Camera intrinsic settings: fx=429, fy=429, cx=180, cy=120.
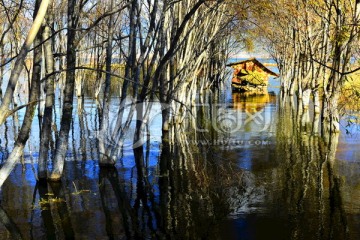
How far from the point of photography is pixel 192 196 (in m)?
9.23

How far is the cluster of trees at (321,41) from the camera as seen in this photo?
1555cm

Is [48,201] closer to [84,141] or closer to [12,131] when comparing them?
[84,141]

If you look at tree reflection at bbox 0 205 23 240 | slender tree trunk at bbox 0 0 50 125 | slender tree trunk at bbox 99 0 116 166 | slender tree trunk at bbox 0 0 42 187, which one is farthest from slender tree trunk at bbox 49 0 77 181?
slender tree trunk at bbox 0 0 50 125

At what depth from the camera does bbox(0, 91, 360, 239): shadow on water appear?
23.7 feet

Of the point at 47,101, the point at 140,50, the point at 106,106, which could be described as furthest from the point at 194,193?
the point at 140,50

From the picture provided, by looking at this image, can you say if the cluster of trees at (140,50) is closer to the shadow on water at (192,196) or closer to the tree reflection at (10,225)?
the shadow on water at (192,196)

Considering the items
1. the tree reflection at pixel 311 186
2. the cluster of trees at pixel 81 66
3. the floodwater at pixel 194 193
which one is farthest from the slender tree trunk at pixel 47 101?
the tree reflection at pixel 311 186

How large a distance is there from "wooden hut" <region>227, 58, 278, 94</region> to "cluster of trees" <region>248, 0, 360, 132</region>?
28.1ft

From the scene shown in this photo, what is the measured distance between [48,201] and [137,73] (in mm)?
4336

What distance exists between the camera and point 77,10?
378 inches

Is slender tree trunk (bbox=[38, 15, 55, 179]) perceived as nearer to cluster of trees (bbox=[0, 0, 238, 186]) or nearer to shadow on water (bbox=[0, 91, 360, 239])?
cluster of trees (bbox=[0, 0, 238, 186])

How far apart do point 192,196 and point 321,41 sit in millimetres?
17286

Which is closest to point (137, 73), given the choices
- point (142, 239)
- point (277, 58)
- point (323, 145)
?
point (142, 239)

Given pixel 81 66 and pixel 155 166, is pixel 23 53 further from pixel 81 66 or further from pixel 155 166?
pixel 155 166
